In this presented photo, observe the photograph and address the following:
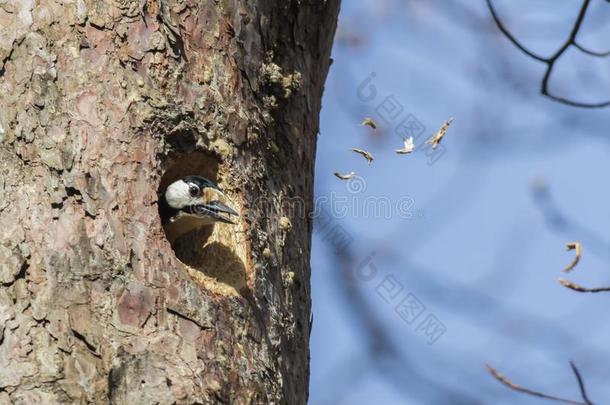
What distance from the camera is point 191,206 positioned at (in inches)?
186

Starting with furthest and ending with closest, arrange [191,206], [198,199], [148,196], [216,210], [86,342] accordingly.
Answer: [191,206]
[198,199]
[216,210]
[148,196]
[86,342]

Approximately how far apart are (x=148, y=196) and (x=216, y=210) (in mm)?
695

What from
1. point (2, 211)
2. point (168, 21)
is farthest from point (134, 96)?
point (2, 211)

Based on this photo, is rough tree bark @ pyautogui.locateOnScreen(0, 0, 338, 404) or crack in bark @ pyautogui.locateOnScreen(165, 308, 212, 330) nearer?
rough tree bark @ pyautogui.locateOnScreen(0, 0, 338, 404)

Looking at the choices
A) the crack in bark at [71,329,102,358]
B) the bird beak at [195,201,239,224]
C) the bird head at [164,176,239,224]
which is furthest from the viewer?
the bird head at [164,176,239,224]

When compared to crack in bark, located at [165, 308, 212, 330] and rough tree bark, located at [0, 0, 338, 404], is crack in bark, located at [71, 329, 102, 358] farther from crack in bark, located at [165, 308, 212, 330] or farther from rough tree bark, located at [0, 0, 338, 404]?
crack in bark, located at [165, 308, 212, 330]

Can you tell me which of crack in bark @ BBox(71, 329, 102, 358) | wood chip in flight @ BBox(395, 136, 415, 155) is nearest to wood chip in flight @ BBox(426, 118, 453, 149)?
wood chip in flight @ BBox(395, 136, 415, 155)

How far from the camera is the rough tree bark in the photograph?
337cm

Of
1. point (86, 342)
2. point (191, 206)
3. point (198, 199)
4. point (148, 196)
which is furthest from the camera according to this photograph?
point (191, 206)

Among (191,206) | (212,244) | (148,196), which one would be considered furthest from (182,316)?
(191,206)

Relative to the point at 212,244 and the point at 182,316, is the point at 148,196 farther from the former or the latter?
the point at 212,244

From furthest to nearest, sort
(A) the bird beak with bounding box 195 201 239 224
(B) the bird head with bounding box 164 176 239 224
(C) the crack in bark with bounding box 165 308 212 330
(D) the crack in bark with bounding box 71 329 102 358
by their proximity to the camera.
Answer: (B) the bird head with bounding box 164 176 239 224, (A) the bird beak with bounding box 195 201 239 224, (C) the crack in bark with bounding box 165 308 212 330, (D) the crack in bark with bounding box 71 329 102 358

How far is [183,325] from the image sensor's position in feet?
11.5

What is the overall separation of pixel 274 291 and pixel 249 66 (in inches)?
36.4
